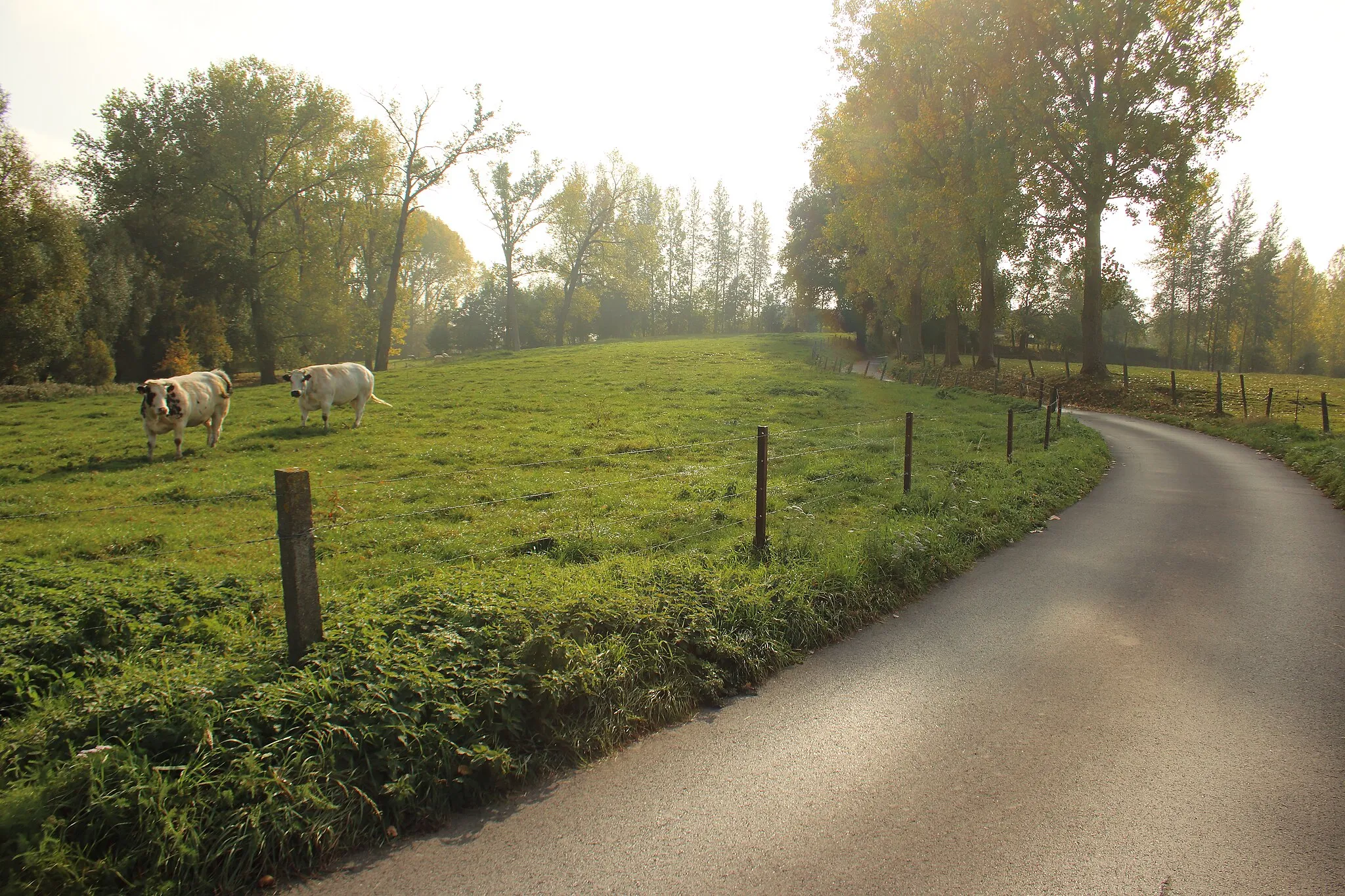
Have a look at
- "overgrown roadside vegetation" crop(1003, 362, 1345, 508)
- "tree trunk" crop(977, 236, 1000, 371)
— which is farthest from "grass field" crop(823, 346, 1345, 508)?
"tree trunk" crop(977, 236, 1000, 371)

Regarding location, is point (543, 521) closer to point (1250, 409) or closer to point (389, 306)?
point (1250, 409)

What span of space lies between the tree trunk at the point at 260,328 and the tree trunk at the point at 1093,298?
118 feet

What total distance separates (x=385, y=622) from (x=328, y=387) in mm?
14301

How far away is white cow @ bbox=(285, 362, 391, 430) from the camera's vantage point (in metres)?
17.0

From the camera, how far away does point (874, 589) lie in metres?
7.29

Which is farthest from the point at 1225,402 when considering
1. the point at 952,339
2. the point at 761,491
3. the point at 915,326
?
the point at 761,491

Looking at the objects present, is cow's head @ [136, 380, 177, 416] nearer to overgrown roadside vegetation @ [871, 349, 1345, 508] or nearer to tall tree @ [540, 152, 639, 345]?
overgrown roadside vegetation @ [871, 349, 1345, 508]

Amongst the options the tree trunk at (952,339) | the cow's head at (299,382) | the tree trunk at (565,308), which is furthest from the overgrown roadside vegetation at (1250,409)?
the tree trunk at (565,308)

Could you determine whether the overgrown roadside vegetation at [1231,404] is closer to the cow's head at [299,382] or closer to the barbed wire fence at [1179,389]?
the barbed wire fence at [1179,389]

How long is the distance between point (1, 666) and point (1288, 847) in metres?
7.07

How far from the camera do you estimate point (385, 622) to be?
474 cm

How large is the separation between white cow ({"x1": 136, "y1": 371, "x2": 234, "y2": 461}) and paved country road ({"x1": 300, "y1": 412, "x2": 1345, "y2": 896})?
13.3 meters

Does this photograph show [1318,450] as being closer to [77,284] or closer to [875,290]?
[875,290]

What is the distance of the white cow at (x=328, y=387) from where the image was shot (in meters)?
17.0
